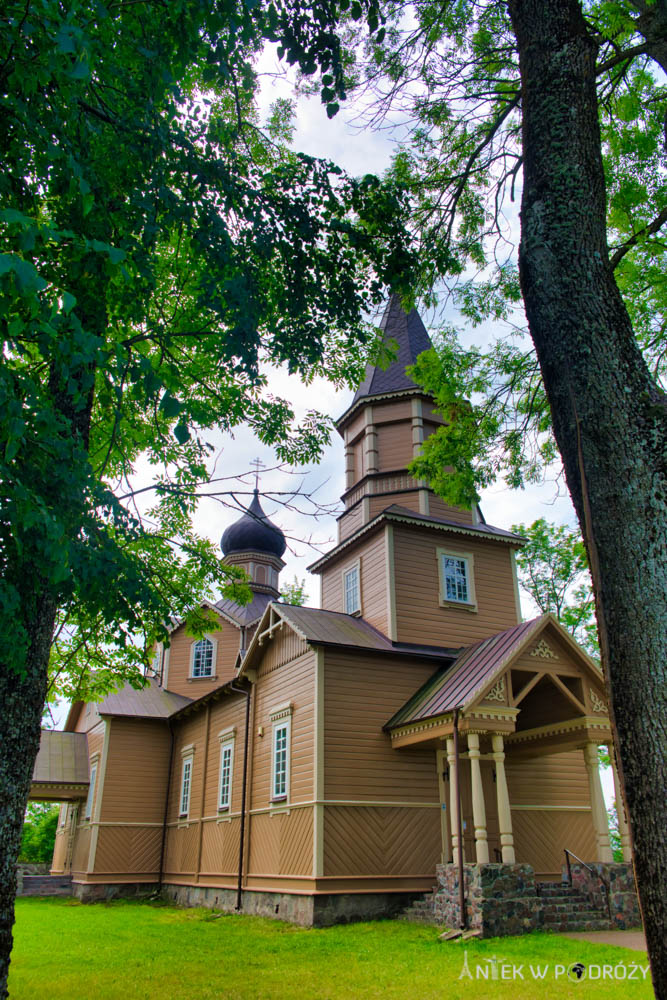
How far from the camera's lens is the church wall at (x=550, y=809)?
1420cm

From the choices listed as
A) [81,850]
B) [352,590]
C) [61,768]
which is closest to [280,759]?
[352,590]

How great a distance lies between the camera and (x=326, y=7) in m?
5.54

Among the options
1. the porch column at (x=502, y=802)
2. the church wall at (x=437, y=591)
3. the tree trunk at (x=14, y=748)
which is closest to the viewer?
the tree trunk at (x=14, y=748)

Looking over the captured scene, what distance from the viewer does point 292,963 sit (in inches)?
352

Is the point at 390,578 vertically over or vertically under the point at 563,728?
over

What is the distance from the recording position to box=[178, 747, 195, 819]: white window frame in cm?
2017

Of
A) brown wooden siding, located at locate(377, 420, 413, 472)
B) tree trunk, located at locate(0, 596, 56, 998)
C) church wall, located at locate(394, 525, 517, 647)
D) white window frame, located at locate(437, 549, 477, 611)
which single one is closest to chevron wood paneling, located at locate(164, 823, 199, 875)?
church wall, located at locate(394, 525, 517, 647)

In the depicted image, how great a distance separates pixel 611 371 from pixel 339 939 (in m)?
9.92

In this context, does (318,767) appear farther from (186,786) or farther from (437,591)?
(186,786)

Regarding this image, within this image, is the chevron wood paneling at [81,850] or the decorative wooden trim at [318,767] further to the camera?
the chevron wood paneling at [81,850]

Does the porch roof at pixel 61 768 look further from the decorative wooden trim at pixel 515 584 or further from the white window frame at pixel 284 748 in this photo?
the decorative wooden trim at pixel 515 584

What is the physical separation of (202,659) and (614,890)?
16330mm

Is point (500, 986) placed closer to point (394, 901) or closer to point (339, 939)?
point (339, 939)

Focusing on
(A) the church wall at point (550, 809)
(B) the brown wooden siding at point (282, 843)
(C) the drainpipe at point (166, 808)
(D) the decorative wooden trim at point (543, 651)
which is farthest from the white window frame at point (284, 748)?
(C) the drainpipe at point (166, 808)
